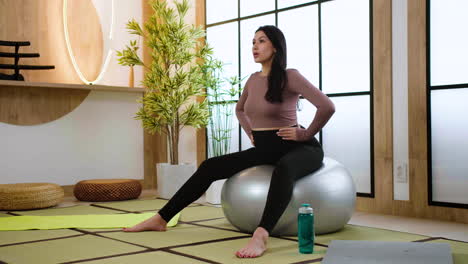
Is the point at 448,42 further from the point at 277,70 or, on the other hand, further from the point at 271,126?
the point at 271,126

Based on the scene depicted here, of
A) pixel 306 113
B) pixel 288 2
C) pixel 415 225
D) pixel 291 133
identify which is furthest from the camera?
pixel 288 2

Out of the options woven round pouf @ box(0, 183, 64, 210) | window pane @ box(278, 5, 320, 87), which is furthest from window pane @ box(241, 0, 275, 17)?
woven round pouf @ box(0, 183, 64, 210)

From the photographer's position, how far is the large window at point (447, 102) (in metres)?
3.31

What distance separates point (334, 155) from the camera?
399 centimetres

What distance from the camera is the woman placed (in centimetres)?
286

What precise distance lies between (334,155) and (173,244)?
1688 millimetres

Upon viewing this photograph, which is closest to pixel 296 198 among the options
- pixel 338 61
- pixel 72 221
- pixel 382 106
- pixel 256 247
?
pixel 256 247

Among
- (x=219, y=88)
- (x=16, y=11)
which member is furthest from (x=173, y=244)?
(x=16, y=11)

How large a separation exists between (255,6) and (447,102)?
1.78 meters

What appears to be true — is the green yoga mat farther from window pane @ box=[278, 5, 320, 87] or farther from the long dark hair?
window pane @ box=[278, 5, 320, 87]

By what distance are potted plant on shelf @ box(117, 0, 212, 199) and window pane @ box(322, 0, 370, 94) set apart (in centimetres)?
101

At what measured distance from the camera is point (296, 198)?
2734 millimetres

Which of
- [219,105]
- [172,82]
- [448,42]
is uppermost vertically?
[448,42]

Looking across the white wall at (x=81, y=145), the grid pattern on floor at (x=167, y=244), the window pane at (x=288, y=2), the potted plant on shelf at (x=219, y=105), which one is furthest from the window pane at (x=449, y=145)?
the white wall at (x=81, y=145)
